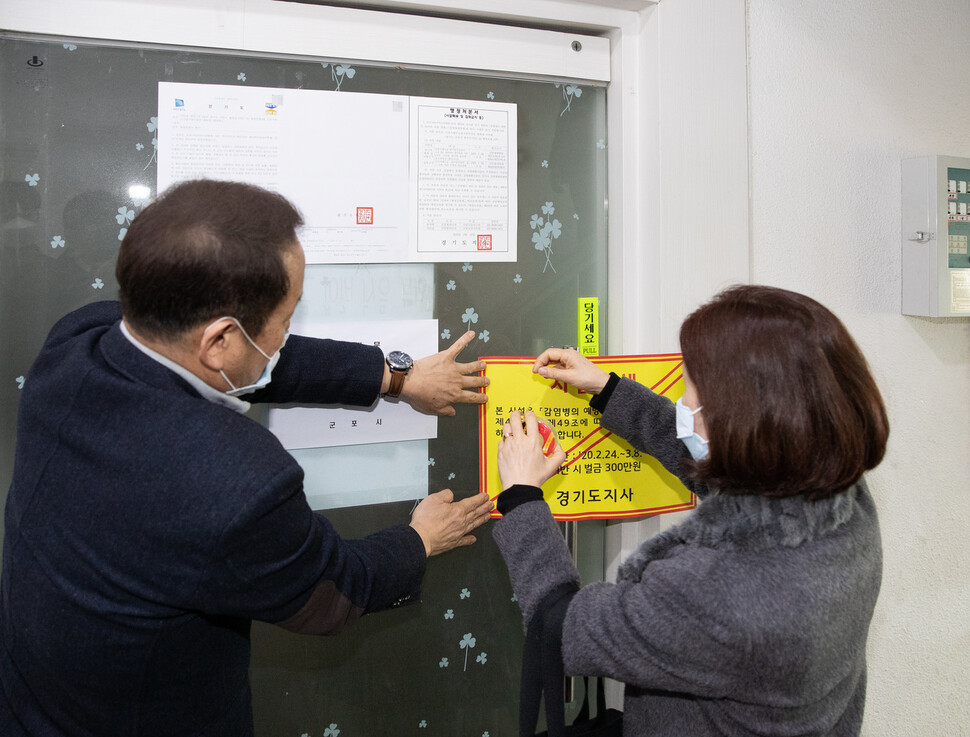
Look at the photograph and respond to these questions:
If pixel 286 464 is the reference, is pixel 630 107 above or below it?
above

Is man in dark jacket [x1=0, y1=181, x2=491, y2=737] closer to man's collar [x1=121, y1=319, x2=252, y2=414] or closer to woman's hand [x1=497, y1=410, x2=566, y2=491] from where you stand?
man's collar [x1=121, y1=319, x2=252, y2=414]

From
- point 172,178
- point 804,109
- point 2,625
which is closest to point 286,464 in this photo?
point 2,625

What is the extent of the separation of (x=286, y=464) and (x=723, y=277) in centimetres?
88

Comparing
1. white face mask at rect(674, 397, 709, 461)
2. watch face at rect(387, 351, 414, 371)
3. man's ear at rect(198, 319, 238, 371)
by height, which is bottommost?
white face mask at rect(674, 397, 709, 461)

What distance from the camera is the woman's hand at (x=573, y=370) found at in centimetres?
111

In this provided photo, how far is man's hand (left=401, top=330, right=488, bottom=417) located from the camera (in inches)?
44.1

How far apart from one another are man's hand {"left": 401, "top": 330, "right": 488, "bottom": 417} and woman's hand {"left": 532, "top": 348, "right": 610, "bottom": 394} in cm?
11

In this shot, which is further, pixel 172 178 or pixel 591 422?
pixel 591 422

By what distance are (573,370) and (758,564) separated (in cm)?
48

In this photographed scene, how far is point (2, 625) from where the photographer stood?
0.83 m

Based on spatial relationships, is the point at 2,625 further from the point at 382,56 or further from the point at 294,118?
the point at 382,56

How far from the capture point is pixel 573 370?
43.9 inches

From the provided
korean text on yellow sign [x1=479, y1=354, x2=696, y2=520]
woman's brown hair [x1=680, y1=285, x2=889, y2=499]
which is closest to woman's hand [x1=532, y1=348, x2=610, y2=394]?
korean text on yellow sign [x1=479, y1=354, x2=696, y2=520]

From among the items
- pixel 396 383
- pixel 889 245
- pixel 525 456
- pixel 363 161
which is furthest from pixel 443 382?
pixel 889 245
